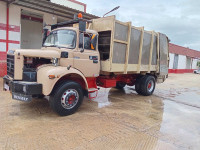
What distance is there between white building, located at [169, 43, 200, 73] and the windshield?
21.9m

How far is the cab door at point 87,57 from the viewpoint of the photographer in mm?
5113

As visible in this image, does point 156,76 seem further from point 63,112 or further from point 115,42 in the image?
point 63,112

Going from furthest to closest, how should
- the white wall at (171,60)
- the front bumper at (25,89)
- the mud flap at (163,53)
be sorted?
the white wall at (171,60)
the mud flap at (163,53)
the front bumper at (25,89)

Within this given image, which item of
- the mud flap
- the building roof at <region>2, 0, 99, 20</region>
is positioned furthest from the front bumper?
the building roof at <region>2, 0, 99, 20</region>

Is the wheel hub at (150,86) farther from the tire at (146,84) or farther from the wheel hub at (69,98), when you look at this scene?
the wheel hub at (69,98)

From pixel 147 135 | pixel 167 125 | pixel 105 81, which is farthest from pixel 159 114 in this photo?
pixel 105 81

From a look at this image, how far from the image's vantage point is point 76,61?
506 cm

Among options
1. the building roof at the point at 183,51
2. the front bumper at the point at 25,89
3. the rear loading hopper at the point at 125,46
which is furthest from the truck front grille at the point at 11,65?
the building roof at the point at 183,51

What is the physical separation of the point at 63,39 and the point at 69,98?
177 centimetres

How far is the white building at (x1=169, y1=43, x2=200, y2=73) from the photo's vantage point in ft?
82.5

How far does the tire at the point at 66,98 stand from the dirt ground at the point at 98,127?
23cm

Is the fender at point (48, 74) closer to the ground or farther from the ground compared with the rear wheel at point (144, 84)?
farther from the ground

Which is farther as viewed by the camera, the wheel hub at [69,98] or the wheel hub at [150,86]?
the wheel hub at [150,86]

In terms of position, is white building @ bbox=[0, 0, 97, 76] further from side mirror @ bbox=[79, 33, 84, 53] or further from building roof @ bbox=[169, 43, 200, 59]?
building roof @ bbox=[169, 43, 200, 59]
